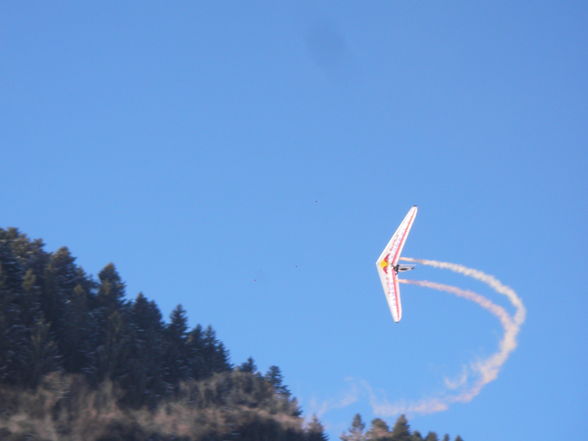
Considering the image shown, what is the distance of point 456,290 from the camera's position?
221 ft

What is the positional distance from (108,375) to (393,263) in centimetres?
2823

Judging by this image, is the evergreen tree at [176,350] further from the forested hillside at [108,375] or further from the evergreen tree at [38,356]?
the evergreen tree at [38,356]

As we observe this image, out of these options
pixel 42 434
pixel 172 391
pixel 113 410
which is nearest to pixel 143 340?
pixel 172 391

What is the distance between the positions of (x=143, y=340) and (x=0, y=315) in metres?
17.4

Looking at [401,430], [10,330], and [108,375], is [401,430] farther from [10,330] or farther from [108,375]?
[10,330]

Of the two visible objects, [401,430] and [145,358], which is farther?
[401,430]

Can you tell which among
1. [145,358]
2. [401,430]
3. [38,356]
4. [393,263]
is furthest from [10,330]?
[401,430]

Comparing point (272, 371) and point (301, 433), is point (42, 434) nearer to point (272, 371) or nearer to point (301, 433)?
point (301, 433)

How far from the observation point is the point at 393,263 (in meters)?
65.9

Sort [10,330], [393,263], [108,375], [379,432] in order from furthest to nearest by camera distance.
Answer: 1. [379,432]
2. [108,375]
3. [10,330]
4. [393,263]

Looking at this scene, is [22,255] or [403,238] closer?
[403,238]

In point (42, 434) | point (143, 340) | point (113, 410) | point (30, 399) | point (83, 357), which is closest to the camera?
point (42, 434)

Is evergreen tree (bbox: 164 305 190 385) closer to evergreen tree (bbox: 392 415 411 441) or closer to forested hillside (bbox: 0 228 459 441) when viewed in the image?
forested hillside (bbox: 0 228 459 441)

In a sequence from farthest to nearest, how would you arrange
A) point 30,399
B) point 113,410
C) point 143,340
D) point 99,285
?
point 99,285, point 143,340, point 113,410, point 30,399
